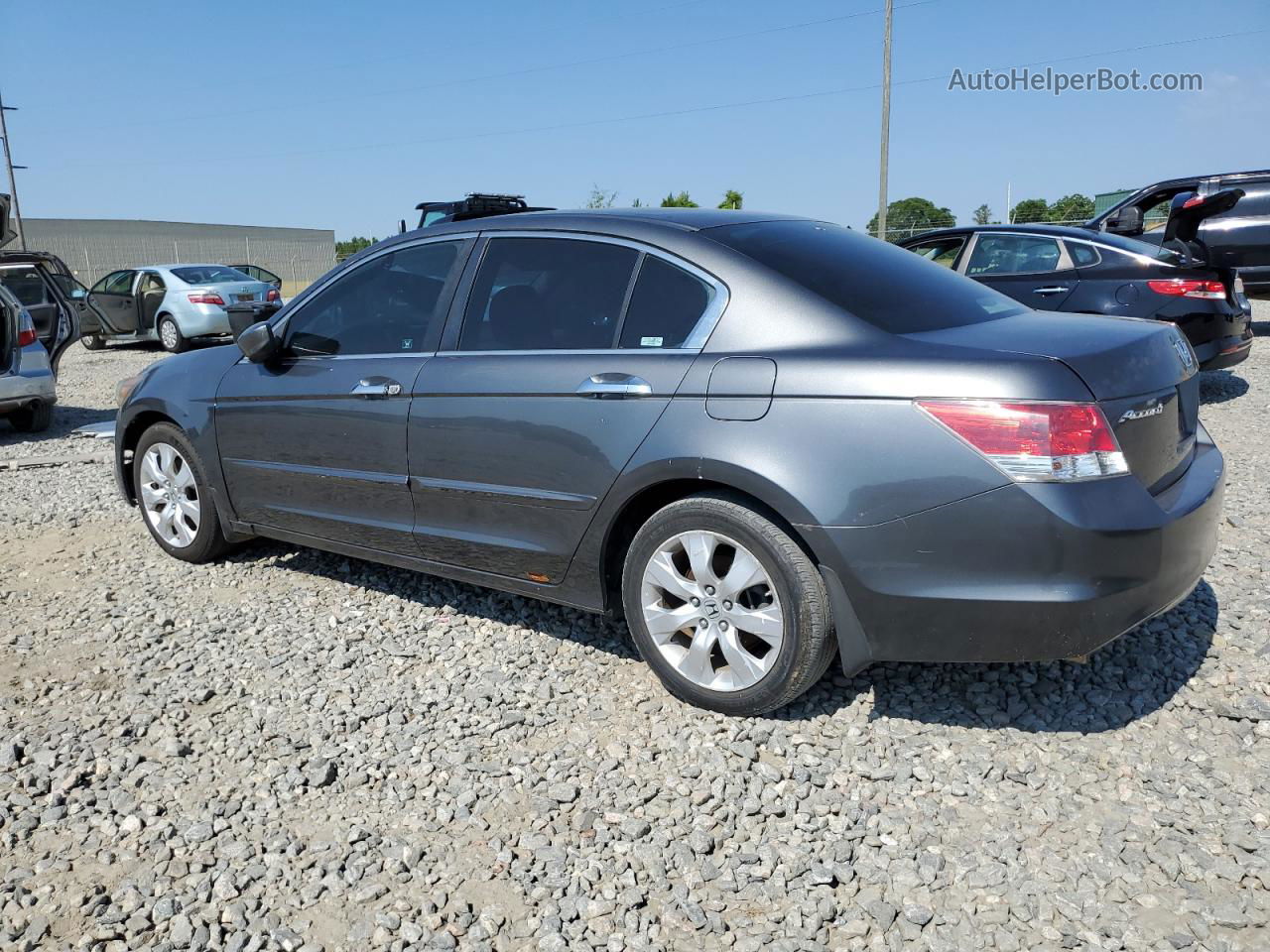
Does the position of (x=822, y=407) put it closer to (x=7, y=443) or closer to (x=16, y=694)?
(x=16, y=694)

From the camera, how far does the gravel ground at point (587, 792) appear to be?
2428 mm

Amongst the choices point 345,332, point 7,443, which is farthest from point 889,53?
point 345,332

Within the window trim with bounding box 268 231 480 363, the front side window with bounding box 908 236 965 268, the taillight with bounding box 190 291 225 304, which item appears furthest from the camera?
the taillight with bounding box 190 291 225 304

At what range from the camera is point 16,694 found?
3.76 m

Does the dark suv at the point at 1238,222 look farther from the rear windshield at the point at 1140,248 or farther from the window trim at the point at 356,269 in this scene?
the window trim at the point at 356,269

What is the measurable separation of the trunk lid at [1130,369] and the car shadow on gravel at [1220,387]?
20.5 ft

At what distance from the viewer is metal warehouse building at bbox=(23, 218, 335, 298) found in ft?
158

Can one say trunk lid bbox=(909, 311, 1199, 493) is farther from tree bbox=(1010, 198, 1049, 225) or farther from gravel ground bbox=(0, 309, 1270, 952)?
tree bbox=(1010, 198, 1049, 225)

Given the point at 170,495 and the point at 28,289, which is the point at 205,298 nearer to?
the point at 28,289

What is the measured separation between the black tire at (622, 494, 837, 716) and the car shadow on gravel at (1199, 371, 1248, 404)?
715cm

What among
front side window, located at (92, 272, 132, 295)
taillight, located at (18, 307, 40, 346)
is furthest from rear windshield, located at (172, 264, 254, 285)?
taillight, located at (18, 307, 40, 346)

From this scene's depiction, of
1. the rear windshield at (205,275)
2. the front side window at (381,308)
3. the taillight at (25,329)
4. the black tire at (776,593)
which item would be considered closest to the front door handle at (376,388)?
the front side window at (381,308)

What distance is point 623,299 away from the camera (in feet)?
11.7

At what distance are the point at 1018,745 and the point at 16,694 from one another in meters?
3.52
